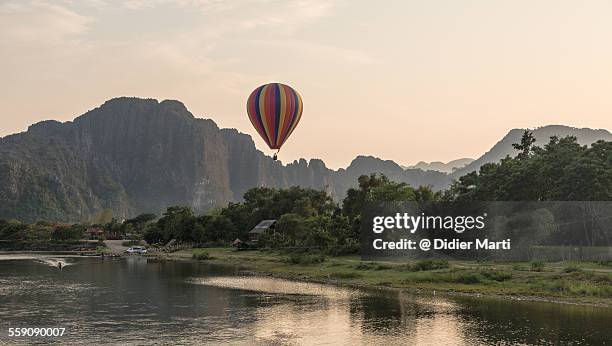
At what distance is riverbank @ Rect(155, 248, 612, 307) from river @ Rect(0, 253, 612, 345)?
3205 millimetres

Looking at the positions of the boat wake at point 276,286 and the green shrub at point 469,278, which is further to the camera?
the green shrub at point 469,278

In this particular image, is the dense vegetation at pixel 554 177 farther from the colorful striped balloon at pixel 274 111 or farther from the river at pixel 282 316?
the river at pixel 282 316

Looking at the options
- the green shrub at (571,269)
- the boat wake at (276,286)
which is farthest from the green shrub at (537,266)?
the boat wake at (276,286)

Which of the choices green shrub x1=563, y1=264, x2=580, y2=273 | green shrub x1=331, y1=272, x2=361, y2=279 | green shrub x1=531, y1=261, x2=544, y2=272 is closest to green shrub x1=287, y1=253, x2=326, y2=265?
green shrub x1=331, y1=272, x2=361, y2=279

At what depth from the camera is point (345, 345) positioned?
113 feet

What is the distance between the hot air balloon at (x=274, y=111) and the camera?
78312 millimetres

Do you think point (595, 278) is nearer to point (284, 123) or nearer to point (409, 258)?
point (409, 258)

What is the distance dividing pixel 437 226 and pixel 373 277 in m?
19.3

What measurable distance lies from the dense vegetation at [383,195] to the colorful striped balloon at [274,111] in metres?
18.0

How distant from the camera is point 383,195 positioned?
88.0m

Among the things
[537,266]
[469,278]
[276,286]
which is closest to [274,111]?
[276,286]

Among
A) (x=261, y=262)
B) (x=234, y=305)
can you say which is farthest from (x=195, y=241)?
(x=234, y=305)

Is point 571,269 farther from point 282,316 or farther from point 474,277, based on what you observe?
point 282,316

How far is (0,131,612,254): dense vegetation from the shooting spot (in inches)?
2857
